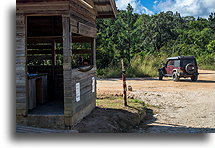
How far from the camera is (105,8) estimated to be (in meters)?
8.53

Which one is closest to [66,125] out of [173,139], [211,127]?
[173,139]

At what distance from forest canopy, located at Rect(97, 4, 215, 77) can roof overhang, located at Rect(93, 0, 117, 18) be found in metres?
13.4

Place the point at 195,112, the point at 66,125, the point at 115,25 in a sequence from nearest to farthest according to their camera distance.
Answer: the point at 66,125 → the point at 195,112 → the point at 115,25

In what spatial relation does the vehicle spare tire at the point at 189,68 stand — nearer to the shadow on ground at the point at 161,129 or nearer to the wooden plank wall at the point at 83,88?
the shadow on ground at the point at 161,129

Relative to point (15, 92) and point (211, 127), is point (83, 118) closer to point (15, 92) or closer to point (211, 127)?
point (15, 92)

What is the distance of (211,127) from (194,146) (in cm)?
281

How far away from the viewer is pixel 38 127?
6.31 meters

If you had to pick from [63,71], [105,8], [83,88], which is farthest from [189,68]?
[63,71]

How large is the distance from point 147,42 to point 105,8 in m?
28.2

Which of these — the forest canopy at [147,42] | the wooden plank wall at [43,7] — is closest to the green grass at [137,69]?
the forest canopy at [147,42]

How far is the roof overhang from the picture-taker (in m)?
7.99

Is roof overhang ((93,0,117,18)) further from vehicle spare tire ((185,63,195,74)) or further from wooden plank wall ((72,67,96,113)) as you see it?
vehicle spare tire ((185,63,195,74))

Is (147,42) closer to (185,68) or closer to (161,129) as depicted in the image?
(185,68)

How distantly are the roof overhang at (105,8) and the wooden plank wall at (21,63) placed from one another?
253cm
